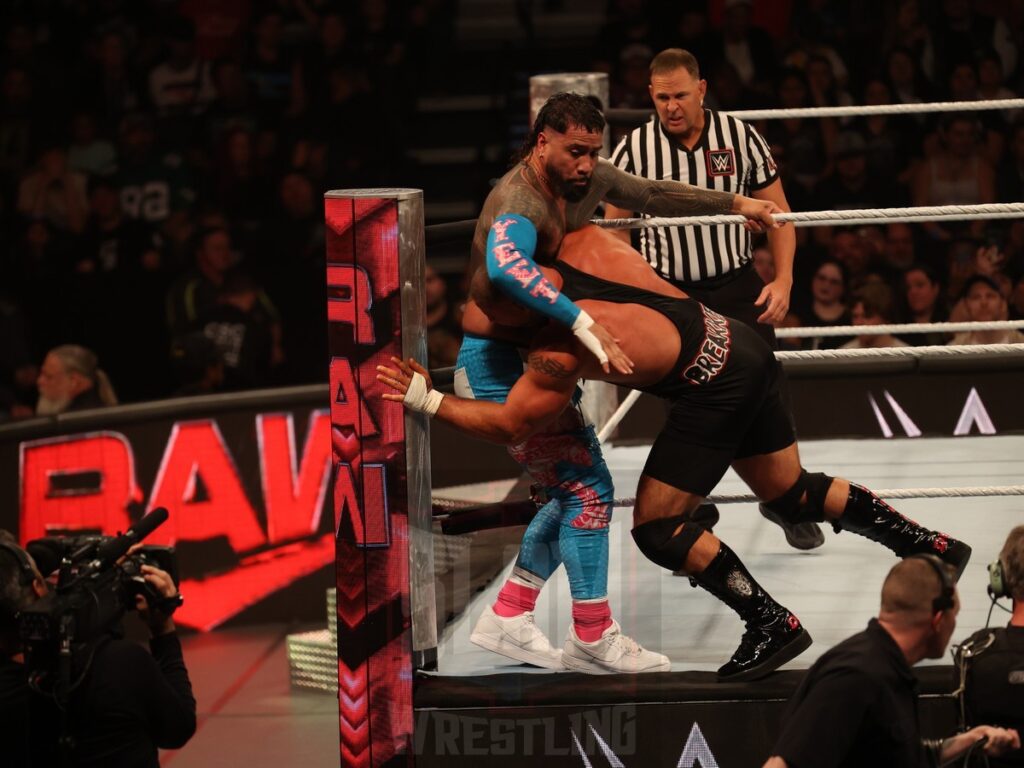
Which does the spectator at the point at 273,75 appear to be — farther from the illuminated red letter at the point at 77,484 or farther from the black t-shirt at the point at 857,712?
the black t-shirt at the point at 857,712

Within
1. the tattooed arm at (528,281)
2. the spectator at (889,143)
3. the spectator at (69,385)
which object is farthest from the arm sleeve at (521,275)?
the spectator at (889,143)

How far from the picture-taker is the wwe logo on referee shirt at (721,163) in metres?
3.90

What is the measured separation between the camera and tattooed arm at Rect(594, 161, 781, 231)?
3.39m

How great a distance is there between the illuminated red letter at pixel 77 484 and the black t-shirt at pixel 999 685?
421 centimetres

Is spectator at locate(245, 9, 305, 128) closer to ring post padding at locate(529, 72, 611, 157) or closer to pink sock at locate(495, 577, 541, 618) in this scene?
ring post padding at locate(529, 72, 611, 157)

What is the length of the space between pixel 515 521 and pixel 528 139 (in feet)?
3.01

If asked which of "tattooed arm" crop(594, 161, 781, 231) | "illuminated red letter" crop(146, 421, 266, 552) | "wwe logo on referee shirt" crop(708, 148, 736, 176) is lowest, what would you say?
"illuminated red letter" crop(146, 421, 266, 552)

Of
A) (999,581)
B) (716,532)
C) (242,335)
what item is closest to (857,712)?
(999,581)

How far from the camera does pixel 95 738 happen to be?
2973 millimetres

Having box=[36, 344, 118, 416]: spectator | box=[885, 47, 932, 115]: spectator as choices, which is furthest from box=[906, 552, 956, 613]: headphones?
box=[885, 47, 932, 115]: spectator

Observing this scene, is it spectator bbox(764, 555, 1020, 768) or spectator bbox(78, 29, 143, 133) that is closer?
spectator bbox(764, 555, 1020, 768)

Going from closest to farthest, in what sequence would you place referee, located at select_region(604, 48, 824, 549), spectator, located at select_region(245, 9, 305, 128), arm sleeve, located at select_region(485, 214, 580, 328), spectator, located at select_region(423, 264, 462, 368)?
1. arm sleeve, located at select_region(485, 214, 580, 328)
2. referee, located at select_region(604, 48, 824, 549)
3. spectator, located at select_region(423, 264, 462, 368)
4. spectator, located at select_region(245, 9, 305, 128)

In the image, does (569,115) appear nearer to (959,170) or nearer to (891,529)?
(891,529)

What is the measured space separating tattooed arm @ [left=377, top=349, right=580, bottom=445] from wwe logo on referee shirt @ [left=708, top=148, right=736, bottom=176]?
3.51 feet
